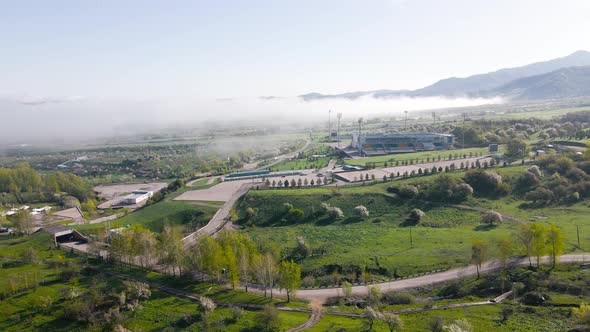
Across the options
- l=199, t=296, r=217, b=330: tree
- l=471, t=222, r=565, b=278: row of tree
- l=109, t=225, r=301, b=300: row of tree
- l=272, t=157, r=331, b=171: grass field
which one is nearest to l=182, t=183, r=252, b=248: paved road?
l=109, t=225, r=301, b=300: row of tree

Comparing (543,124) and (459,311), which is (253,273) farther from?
(543,124)

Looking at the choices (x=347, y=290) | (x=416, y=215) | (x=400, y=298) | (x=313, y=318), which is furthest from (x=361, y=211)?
(x=313, y=318)

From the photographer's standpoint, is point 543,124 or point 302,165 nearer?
point 302,165

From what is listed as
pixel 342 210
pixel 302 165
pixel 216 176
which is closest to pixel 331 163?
pixel 302 165

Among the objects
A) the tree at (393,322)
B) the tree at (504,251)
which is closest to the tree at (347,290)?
the tree at (393,322)

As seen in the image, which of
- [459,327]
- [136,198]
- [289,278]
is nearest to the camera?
[459,327]

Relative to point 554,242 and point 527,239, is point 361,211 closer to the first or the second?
point 527,239

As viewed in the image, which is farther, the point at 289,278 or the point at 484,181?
the point at 484,181

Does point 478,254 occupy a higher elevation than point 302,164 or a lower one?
lower

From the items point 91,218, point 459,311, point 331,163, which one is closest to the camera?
point 459,311
